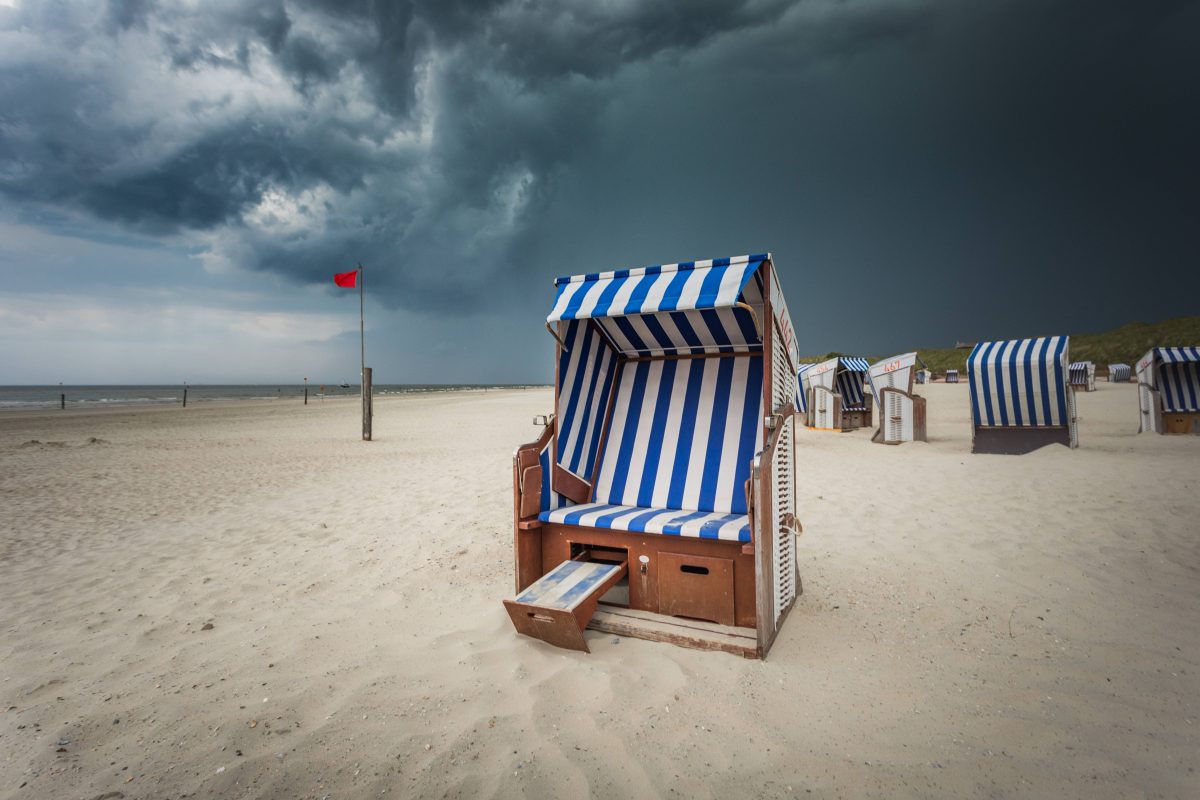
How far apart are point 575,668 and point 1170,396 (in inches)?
595

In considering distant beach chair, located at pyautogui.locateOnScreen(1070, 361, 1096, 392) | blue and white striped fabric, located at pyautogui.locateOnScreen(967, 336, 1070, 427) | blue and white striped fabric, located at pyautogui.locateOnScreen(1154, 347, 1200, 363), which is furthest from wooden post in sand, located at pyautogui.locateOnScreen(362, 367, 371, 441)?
distant beach chair, located at pyautogui.locateOnScreen(1070, 361, 1096, 392)

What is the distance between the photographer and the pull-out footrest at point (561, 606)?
2.85 m

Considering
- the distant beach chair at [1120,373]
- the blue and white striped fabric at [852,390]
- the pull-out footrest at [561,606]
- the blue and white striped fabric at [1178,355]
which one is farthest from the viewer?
the distant beach chair at [1120,373]

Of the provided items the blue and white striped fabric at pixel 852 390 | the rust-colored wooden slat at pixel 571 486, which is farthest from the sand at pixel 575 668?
the blue and white striped fabric at pixel 852 390

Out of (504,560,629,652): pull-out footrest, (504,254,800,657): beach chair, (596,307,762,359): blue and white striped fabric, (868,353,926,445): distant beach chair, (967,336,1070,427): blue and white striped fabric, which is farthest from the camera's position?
(868,353,926,445): distant beach chair

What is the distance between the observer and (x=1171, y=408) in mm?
11344

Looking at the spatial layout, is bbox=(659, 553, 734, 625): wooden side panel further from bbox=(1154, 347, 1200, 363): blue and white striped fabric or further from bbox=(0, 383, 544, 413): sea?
bbox=(0, 383, 544, 413): sea

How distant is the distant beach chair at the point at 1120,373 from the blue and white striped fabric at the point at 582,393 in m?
43.2

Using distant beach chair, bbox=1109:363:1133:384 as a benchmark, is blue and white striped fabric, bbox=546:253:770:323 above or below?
below

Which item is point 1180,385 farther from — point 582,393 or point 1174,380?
point 582,393

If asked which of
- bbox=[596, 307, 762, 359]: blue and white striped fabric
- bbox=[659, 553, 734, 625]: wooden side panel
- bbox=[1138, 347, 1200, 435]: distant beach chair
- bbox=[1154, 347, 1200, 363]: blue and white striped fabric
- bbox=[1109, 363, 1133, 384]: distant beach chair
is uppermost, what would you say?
bbox=[1109, 363, 1133, 384]: distant beach chair

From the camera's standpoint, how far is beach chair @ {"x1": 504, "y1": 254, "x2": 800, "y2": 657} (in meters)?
3.01

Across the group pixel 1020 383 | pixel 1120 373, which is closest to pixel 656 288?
pixel 1020 383

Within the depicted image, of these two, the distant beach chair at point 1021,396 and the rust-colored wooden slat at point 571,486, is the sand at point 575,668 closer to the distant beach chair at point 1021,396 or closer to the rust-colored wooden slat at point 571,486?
the rust-colored wooden slat at point 571,486
